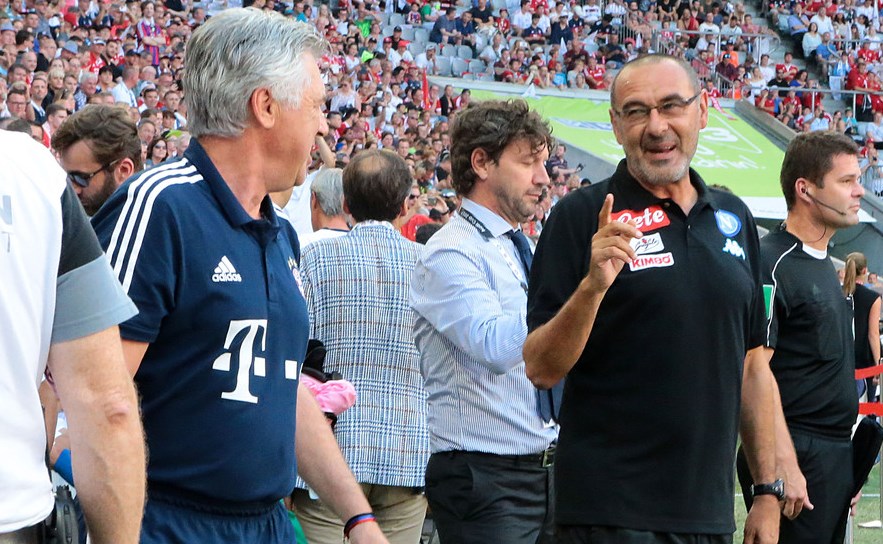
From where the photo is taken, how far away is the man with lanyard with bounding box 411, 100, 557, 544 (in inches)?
146

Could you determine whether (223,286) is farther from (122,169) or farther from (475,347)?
(122,169)

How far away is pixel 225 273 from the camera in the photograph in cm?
243

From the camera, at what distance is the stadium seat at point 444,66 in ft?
83.9

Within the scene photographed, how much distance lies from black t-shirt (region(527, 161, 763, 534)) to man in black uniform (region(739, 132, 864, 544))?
5.20ft

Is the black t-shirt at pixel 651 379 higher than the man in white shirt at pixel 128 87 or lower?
higher

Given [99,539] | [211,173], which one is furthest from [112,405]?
[211,173]

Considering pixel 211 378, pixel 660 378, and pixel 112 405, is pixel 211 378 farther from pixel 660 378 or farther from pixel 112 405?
pixel 660 378

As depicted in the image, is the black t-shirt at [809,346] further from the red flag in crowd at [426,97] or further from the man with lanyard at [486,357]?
the red flag in crowd at [426,97]

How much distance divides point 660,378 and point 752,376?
60 cm

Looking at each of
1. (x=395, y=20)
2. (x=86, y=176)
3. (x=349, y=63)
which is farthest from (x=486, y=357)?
(x=395, y=20)

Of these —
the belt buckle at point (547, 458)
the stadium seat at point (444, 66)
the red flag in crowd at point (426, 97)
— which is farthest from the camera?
the stadium seat at point (444, 66)

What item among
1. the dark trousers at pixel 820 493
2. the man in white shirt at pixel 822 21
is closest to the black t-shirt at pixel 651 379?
the dark trousers at pixel 820 493

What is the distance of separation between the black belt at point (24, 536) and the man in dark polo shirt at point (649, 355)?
1.32m

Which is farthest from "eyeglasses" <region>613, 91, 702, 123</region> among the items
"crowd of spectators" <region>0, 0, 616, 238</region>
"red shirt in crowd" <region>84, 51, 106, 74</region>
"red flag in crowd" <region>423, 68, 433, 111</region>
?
"red flag in crowd" <region>423, 68, 433, 111</region>
